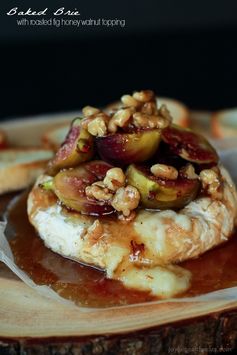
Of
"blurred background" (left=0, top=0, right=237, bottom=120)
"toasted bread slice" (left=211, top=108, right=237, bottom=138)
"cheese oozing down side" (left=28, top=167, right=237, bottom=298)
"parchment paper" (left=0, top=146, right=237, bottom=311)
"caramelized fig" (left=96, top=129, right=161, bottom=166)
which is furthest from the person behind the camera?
"blurred background" (left=0, top=0, right=237, bottom=120)

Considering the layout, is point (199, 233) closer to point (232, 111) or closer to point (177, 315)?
point (177, 315)

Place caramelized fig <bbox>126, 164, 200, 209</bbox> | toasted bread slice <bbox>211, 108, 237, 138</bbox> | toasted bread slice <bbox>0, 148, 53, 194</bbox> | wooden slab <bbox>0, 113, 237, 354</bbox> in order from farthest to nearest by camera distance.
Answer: toasted bread slice <bbox>211, 108, 237, 138</bbox>, toasted bread slice <bbox>0, 148, 53, 194</bbox>, caramelized fig <bbox>126, 164, 200, 209</bbox>, wooden slab <bbox>0, 113, 237, 354</bbox>

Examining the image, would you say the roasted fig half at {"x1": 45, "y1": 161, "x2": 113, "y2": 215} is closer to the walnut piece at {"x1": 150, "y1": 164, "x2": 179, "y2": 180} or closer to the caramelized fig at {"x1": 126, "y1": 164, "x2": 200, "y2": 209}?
the caramelized fig at {"x1": 126, "y1": 164, "x2": 200, "y2": 209}

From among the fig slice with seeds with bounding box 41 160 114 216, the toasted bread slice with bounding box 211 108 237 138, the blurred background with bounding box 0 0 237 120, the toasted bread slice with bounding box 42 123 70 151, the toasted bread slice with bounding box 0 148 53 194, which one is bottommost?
the blurred background with bounding box 0 0 237 120

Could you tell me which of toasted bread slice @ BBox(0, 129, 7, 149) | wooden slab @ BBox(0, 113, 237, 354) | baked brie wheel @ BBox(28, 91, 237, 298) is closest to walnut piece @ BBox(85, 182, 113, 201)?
baked brie wheel @ BBox(28, 91, 237, 298)

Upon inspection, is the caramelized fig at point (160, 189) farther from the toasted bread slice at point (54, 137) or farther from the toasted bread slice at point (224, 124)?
the toasted bread slice at point (224, 124)

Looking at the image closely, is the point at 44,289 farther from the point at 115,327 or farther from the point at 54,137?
the point at 54,137

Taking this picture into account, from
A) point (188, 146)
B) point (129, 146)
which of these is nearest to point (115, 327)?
point (129, 146)
